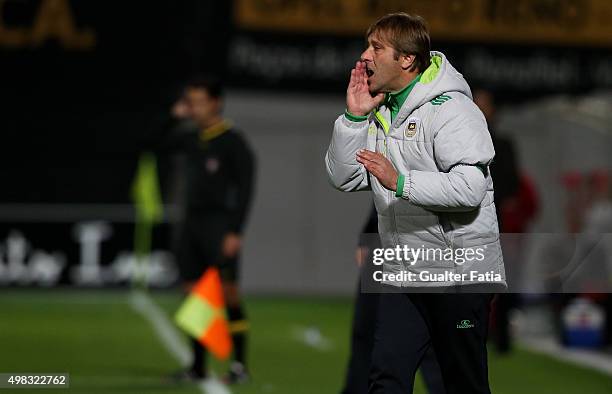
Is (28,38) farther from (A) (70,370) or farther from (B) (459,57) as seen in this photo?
(A) (70,370)

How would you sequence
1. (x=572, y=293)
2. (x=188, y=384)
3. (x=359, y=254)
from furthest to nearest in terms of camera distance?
(x=572, y=293)
(x=188, y=384)
(x=359, y=254)

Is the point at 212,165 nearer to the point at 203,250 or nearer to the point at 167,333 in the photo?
the point at 203,250

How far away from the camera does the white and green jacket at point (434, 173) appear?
5.48 meters

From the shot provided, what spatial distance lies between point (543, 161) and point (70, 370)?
926 cm

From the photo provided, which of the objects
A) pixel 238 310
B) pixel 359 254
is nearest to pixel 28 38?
pixel 238 310

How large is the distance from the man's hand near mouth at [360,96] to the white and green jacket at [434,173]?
4 cm

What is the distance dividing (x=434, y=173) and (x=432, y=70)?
Result: 501mm


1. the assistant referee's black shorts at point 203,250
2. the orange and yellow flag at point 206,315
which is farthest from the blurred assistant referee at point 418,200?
the assistant referee's black shorts at point 203,250

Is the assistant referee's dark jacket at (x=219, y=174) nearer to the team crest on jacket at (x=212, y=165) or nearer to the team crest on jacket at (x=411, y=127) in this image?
the team crest on jacket at (x=212, y=165)

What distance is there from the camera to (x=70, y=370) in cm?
1079

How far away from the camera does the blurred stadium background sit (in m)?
19.2

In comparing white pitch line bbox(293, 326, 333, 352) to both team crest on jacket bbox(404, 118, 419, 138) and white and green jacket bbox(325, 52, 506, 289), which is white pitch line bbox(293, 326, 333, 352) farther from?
team crest on jacket bbox(404, 118, 419, 138)

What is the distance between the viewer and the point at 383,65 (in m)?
5.73

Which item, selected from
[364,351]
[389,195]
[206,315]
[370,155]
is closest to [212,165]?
[206,315]
